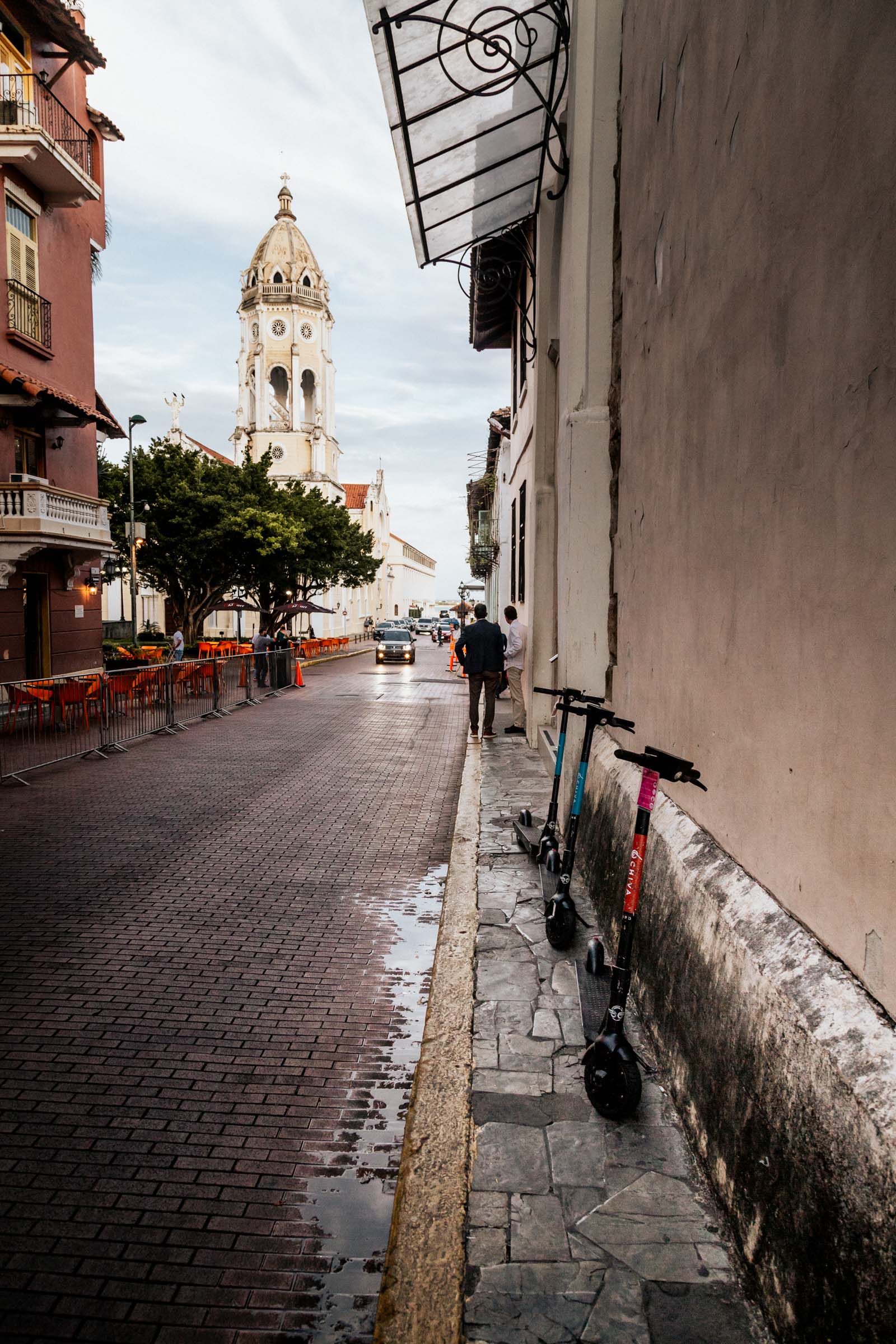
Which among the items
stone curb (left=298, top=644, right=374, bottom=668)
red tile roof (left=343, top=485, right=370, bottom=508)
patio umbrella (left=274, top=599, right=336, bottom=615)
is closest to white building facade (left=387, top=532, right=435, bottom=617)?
red tile roof (left=343, top=485, right=370, bottom=508)

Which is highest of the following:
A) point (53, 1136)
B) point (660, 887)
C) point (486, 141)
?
point (486, 141)

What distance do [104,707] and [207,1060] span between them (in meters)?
10.2

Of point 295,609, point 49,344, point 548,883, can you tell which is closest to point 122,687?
point 49,344

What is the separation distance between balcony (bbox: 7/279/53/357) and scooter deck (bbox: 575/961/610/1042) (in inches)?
720

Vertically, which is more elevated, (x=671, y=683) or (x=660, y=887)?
(x=671, y=683)

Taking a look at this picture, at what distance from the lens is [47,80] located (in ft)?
62.6

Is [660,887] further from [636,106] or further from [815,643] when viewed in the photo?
[636,106]

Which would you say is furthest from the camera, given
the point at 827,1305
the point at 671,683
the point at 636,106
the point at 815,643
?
the point at 636,106

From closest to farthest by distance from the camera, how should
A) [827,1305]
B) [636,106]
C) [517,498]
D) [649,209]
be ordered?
1. [827,1305]
2. [649,209]
3. [636,106]
4. [517,498]

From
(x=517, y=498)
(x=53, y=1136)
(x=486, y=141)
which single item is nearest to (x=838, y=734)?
(x=53, y=1136)

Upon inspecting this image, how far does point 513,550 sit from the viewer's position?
19000 millimetres

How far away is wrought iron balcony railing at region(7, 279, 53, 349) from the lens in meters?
17.7

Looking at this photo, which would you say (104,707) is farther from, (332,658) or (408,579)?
(408,579)

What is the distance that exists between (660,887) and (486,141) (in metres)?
7.82
